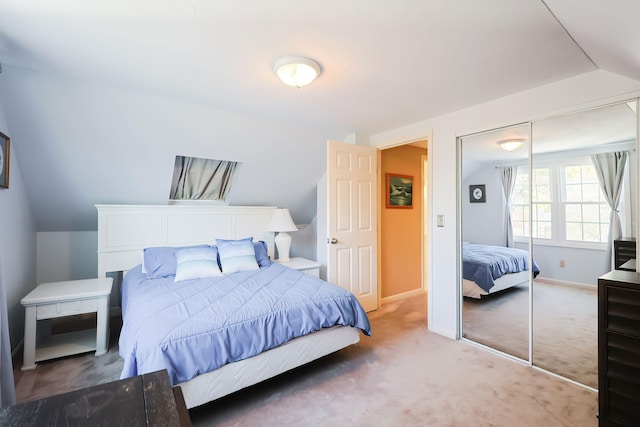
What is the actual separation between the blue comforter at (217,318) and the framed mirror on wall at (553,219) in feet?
4.75

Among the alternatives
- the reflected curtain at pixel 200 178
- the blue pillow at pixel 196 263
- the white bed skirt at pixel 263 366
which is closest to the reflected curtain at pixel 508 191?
the white bed skirt at pixel 263 366

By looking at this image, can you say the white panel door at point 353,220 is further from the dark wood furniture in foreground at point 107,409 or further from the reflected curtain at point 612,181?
the dark wood furniture in foreground at point 107,409

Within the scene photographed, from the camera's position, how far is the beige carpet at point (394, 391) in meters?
1.81

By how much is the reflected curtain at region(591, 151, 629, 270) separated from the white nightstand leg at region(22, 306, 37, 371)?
14.5 feet

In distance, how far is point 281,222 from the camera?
387cm

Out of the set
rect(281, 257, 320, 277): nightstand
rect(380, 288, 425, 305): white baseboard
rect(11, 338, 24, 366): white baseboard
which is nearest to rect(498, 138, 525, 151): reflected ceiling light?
rect(380, 288, 425, 305): white baseboard

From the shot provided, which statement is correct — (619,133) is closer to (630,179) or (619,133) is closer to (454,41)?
(630,179)

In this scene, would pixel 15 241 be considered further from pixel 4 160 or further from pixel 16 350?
pixel 16 350

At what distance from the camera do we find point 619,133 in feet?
6.81

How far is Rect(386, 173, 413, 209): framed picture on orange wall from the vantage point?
13.2ft

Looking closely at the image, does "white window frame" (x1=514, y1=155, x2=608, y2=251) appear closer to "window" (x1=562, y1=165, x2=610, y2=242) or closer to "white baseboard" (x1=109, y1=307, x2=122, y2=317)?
"window" (x1=562, y1=165, x2=610, y2=242)

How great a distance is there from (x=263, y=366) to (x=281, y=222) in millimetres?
2110

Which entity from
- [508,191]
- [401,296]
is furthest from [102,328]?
[508,191]

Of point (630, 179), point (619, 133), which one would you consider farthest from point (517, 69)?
point (630, 179)
